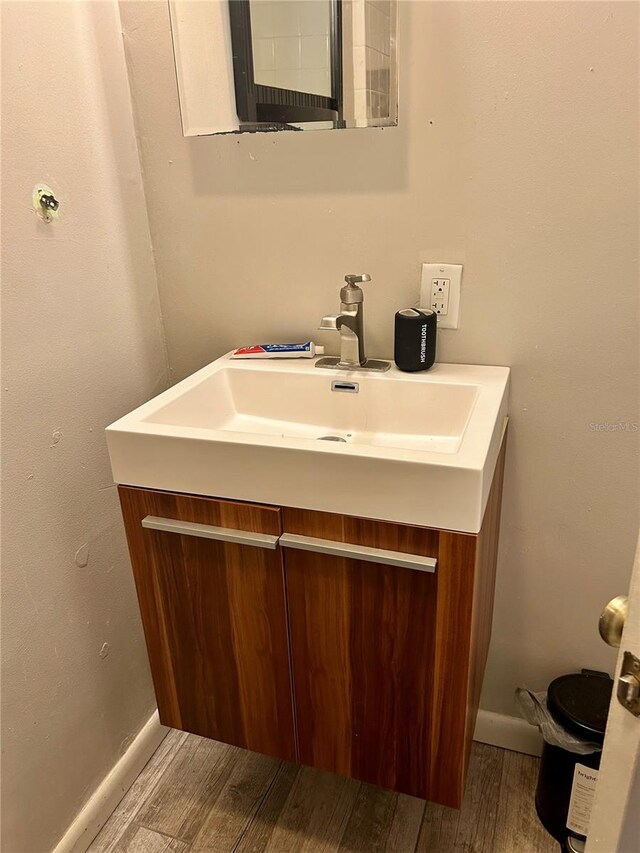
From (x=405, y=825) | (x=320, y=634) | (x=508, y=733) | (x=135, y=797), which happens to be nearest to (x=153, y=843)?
(x=135, y=797)

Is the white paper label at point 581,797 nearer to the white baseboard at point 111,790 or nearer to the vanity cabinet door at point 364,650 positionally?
the vanity cabinet door at point 364,650

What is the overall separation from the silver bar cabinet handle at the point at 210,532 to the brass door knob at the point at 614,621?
1.66 ft

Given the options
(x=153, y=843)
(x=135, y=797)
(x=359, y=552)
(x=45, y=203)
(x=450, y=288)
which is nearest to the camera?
(x=359, y=552)

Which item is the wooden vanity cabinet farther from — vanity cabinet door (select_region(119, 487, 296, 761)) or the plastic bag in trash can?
the plastic bag in trash can

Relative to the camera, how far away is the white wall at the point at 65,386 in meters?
1.01

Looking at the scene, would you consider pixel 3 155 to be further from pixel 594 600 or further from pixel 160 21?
pixel 594 600

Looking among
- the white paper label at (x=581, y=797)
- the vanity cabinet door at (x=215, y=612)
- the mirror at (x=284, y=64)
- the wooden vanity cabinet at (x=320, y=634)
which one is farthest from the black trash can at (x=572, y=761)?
the mirror at (x=284, y=64)

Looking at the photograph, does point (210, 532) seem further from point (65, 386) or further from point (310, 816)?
point (310, 816)

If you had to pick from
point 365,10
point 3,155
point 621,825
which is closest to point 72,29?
point 3,155

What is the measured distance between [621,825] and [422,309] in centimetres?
87

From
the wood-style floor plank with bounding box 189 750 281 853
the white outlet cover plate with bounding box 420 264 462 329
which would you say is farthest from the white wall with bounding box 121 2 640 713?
the wood-style floor plank with bounding box 189 750 281 853

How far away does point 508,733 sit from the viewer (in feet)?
4.76

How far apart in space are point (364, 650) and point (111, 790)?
2.50 feet

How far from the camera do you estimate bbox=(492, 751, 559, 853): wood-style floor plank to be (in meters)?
1.25
